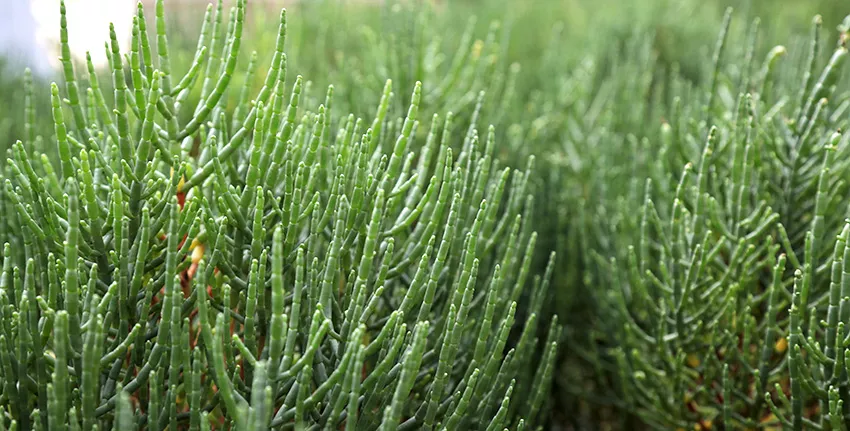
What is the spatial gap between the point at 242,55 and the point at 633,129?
3.51 ft

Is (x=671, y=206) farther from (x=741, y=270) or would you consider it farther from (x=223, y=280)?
(x=223, y=280)

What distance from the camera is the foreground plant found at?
60cm

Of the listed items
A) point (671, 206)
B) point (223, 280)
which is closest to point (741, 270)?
point (671, 206)

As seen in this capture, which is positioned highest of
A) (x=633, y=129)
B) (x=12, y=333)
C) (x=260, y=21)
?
(x=260, y=21)

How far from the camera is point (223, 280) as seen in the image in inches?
30.1

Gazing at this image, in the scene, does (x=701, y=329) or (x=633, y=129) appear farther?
(x=633, y=129)

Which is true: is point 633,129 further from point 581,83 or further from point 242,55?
Result: point 242,55

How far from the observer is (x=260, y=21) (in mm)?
2088

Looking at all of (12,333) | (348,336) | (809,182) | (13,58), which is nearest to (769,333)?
(809,182)

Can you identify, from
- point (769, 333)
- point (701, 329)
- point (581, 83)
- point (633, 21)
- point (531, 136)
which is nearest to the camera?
point (769, 333)

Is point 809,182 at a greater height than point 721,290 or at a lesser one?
greater

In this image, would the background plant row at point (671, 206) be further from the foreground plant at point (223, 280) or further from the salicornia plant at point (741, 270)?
the foreground plant at point (223, 280)

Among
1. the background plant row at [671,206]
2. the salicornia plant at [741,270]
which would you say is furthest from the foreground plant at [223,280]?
the salicornia plant at [741,270]

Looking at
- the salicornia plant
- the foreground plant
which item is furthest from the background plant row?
the foreground plant
